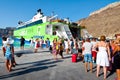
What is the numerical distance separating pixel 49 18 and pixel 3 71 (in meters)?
21.2

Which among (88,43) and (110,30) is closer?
(88,43)

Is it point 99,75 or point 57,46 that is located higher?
point 57,46

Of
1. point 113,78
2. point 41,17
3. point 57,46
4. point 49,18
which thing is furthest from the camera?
point 41,17

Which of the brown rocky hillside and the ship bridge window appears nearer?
the ship bridge window

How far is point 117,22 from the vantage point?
315 feet

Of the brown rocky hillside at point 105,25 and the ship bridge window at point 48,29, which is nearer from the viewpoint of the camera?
the ship bridge window at point 48,29

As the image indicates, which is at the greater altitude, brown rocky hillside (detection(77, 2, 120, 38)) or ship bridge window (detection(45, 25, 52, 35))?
brown rocky hillside (detection(77, 2, 120, 38))

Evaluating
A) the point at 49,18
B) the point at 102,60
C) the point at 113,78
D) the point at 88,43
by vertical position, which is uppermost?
the point at 49,18

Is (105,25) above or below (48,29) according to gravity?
above

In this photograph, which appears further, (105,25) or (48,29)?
(105,25)

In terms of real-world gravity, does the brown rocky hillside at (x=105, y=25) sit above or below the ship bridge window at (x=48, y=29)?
above

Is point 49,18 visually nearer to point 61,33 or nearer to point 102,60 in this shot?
point 61,33

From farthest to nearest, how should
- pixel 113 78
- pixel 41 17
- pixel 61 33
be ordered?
pixel 41 17 → pixel 61 33 → pixel 113 78

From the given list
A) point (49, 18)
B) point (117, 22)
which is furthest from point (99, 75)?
point (117, 22)
